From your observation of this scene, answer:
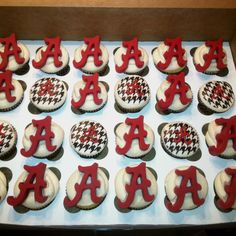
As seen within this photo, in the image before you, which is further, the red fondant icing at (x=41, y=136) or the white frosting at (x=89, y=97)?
the white frosting at (x=89, y=97)

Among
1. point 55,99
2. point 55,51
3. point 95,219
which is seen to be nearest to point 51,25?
point 55,51

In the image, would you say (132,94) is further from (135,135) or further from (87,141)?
(87,141)

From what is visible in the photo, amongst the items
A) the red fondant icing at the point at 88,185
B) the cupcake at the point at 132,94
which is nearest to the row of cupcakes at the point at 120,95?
the cupcake at the point at 132,94

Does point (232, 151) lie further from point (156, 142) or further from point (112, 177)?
point (112, 177)

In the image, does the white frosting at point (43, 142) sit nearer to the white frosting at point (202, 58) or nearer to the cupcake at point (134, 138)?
the cupcake at point (134, 138)

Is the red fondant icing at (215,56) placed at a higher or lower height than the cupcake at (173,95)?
higher

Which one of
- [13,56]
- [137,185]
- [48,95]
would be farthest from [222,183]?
[13,56]

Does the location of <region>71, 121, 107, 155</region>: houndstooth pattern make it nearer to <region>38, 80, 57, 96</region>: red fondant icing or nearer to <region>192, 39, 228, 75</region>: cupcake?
<region>38, 80, 57, 96</region>: red fondant icing
